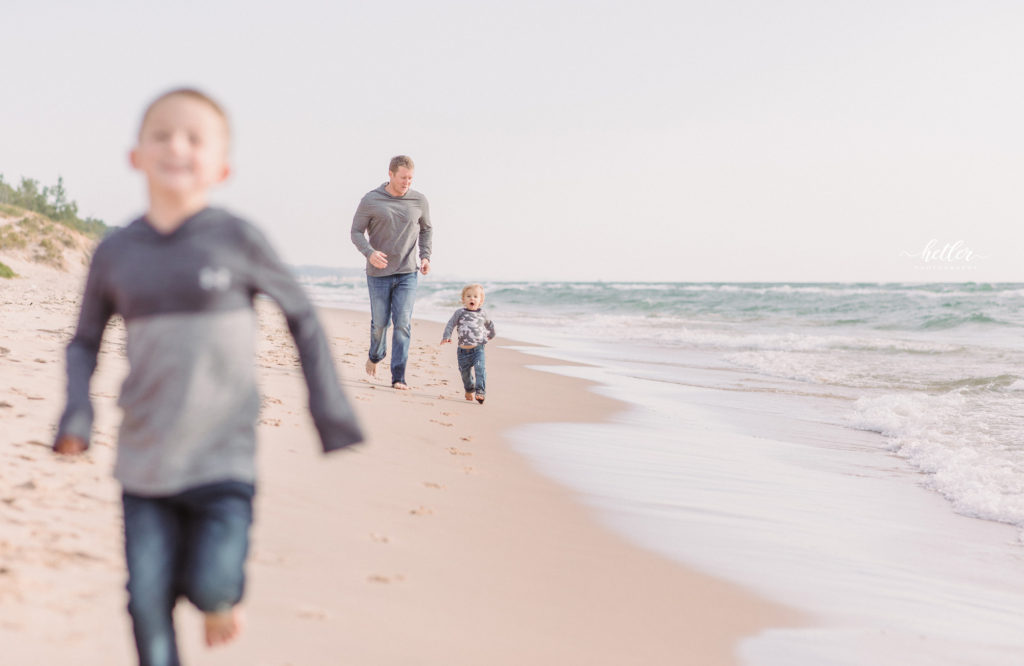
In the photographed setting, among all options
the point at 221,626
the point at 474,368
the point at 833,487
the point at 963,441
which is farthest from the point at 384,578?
the point at 963,441

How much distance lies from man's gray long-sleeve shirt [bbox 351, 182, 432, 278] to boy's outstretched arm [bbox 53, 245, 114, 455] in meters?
5.52

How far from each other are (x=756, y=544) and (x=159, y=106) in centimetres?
351

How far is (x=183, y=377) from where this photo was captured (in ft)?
5.50

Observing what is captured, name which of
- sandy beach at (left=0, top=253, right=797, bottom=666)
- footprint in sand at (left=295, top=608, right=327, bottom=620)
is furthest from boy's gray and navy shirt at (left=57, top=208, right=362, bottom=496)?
footprint in sand at (left=295, top=608, right=327, bottom=620)

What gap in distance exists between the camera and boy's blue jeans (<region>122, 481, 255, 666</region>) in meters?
1.71

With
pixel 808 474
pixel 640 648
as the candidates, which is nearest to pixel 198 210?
pixel 640 648

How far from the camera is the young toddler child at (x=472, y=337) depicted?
7812 millimetres

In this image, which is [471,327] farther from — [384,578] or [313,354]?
[313,354]

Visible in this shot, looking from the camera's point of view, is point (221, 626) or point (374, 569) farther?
point (374, 569)

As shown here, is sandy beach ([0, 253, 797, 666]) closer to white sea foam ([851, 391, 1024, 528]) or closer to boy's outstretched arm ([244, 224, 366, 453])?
boy's outstretched arm ([244, 224, 366, 453])

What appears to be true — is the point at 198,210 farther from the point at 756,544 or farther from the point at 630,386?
the point at 630,386

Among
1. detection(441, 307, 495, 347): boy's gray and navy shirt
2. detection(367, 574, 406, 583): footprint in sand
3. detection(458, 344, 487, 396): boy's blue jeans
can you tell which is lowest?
detection(367, 574, 406, 583): footprint in sand

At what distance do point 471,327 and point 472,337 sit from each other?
0.11m

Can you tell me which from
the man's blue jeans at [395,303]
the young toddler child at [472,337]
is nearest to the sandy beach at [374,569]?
the man's blue jeans at [395,303]
